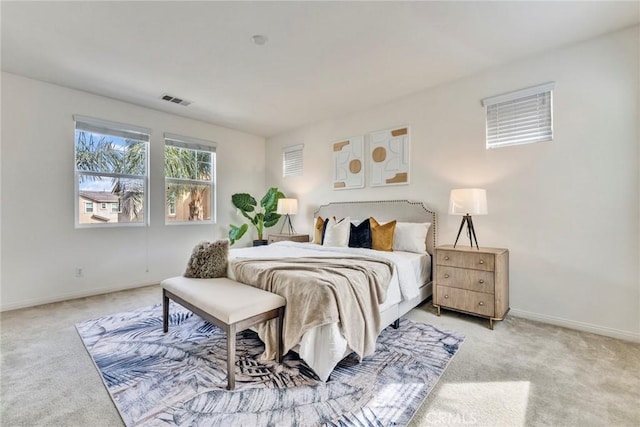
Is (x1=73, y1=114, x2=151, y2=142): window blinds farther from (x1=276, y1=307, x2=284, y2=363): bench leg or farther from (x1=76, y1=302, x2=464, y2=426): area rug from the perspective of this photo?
(x1=276, y1=307, x2=284, y2=363): bench leg

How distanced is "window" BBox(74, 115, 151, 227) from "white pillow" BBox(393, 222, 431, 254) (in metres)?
3.73

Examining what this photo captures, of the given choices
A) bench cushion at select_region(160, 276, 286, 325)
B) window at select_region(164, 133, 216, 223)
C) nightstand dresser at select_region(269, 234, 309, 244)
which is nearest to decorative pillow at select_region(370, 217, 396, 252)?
nightstand dresser at select_region(269, 234, 309, 244)

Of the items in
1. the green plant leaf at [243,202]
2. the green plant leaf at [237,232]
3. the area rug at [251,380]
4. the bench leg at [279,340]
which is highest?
the green plant leaf at [243,202]

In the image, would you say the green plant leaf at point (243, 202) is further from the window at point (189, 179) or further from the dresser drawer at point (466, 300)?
the dresser drawer at point (466, 300)

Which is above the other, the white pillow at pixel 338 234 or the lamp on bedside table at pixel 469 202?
the lamp on bedside table at pixel 469 202

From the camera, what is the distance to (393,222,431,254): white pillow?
339 centimetres

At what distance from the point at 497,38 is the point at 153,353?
160 inches

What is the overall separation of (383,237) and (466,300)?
109cm

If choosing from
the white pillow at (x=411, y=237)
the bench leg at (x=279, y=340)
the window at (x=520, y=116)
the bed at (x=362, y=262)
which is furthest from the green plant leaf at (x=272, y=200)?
the window at (x=520, y=116)

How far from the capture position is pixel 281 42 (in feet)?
8.58

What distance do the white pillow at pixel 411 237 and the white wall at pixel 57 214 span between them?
11.6ft

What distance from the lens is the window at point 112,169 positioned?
372cm

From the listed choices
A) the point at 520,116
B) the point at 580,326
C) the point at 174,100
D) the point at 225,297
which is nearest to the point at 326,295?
the point at 225,297

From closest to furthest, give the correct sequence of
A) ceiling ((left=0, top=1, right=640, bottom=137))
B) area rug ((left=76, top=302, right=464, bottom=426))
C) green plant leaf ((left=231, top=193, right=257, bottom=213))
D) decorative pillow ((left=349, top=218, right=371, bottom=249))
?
area rug ((left=76, top=302, right=464, bottom=426)) → ceiling ((left=0, top=1, right=640, bottom=137)) → decorative pillow ((left=349, top=218, right=371, bottom=249)) → green plant leaf ((left=231, top=193, right=257, bottom=213))
